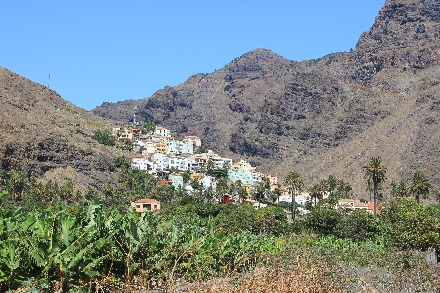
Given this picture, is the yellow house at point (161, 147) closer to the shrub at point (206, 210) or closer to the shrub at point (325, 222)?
the shrub at point (206, 210)

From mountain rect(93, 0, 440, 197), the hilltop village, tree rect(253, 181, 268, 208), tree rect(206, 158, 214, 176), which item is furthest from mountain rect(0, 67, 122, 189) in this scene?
mountain rect(93, 0, 440, 197)

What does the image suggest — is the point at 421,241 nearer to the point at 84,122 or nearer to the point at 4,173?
the point at 4,173

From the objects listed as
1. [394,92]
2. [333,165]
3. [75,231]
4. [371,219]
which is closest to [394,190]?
[371,219]

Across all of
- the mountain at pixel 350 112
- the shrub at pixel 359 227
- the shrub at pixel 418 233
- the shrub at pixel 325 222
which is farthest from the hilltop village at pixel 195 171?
the shrub at pixel 418 233

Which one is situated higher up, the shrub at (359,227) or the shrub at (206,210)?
the shrub at (206,210)

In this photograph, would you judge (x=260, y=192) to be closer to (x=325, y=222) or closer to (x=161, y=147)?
(x=161, y=147)

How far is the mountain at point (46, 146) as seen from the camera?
80625 mm

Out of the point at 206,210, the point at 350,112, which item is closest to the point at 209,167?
the point at 206,210

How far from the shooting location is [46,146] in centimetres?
8419

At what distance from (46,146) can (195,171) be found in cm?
4551

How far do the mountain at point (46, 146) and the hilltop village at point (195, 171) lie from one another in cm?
1373

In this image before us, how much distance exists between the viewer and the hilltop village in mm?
98875

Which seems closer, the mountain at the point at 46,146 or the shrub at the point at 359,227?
the shrub at the point at 359,227

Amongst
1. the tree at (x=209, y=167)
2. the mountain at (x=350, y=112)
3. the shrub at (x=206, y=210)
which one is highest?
the mountain at (x=350, y=112)
